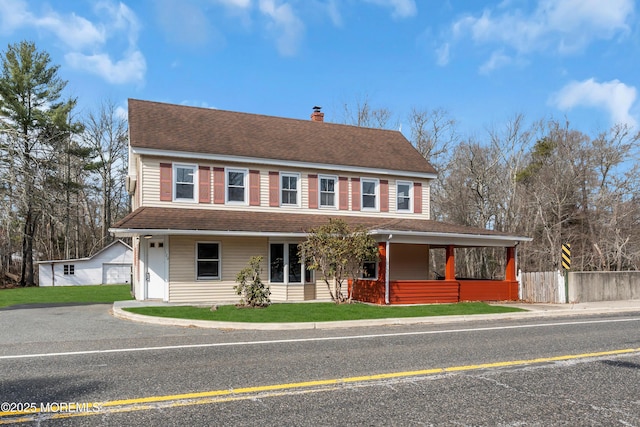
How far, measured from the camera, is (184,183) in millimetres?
19781

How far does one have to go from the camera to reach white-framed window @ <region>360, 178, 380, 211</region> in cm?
2267

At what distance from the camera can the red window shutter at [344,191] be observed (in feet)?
72.9

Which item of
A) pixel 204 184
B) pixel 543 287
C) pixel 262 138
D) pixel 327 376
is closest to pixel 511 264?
pixel 543 287

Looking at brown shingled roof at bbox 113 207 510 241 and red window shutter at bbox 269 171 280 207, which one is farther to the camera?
red window shutter at bbox 269 171 280 207

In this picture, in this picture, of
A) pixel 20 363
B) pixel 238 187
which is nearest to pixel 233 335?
pixel 20 363

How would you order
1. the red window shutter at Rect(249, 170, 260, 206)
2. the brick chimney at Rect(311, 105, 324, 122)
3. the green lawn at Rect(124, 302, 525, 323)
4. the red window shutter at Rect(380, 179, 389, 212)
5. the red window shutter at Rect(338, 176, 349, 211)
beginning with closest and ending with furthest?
the green lawn at Rect(124, 302, 525, 323) → the red window shutter at Rect(249, 170, 260, 206) → the red window shutter at Rect(338, 176, 349, 211) → the red window shutter at Rect(380, 179, 389, 212) → the brick chimney at Rect(311, 105, 324, 122)

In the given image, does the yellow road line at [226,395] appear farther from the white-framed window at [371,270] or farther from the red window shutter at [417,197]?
the red window shutter at [417,197]

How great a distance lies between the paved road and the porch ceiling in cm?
545

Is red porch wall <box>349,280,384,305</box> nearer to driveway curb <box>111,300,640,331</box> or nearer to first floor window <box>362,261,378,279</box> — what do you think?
first floor window <box>362,261,378,279</box>

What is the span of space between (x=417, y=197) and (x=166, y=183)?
11184 mm

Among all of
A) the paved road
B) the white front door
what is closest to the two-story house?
the white front door

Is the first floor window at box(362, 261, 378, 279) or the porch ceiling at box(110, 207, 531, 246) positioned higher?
the porch ceiling at box(110, 207, 531, 246)

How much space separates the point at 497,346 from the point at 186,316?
8.13m

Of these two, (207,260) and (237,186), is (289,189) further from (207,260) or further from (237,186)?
(207,260)
